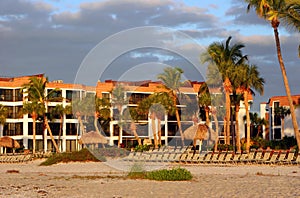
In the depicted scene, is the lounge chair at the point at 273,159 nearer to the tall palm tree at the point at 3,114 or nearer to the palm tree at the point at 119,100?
the palm tree at the point at 119,100

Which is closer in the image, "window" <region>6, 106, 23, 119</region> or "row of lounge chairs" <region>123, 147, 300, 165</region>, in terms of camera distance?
"row of lounge chairs" <region>123, 147, 300, 165</region>

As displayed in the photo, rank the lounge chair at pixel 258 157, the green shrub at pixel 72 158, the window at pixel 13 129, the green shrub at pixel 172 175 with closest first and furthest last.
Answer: the green shrub at pixel 172 175, the lounge chair at pixel 258 157, the green shrub at pixel 72 158, the window at pixel 13 129

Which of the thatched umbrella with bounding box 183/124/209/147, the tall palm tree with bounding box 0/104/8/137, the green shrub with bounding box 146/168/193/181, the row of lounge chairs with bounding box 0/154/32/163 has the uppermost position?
the tall palm tree with bounding box 0/104/8/137

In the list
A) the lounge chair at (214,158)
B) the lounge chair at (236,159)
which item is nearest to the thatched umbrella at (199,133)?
the lounge chair at (214,158)

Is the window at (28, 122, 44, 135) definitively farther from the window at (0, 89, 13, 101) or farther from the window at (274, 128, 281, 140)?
the window at (274, 128, 281, 140)

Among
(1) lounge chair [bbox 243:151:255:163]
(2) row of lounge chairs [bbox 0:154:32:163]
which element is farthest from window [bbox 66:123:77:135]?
(1) lounge chair [bbox 243:151:255:163]

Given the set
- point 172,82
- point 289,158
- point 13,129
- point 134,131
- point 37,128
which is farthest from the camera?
point 37,128

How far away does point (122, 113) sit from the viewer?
238ft

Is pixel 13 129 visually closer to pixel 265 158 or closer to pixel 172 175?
pixel 265 158

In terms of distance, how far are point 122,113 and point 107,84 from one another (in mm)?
6917

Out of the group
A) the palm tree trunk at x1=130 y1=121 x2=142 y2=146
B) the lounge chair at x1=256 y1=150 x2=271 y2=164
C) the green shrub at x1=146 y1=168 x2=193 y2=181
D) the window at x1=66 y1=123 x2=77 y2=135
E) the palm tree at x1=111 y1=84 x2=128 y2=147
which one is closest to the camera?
the green shrub at x1=146 y1=168 x2=193 y2=181

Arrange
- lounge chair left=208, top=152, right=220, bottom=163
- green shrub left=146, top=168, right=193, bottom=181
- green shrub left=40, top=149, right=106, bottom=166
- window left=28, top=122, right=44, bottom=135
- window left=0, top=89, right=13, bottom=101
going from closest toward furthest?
green shrub left=146, top=168, right=193, bottom=181
lounge chair left=208, top=152, right=220, bottom=163
green shrub left=40, top=149, right=106, bottom=166
window left=0, top=89, right=13, bottom=101
window left=28, top=122, right=44, bottom=135

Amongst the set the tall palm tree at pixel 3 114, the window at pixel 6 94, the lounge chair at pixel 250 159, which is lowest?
the lounge chair at pixel 250 159

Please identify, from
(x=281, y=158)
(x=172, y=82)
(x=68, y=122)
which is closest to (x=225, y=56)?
(x=172, y=82)
